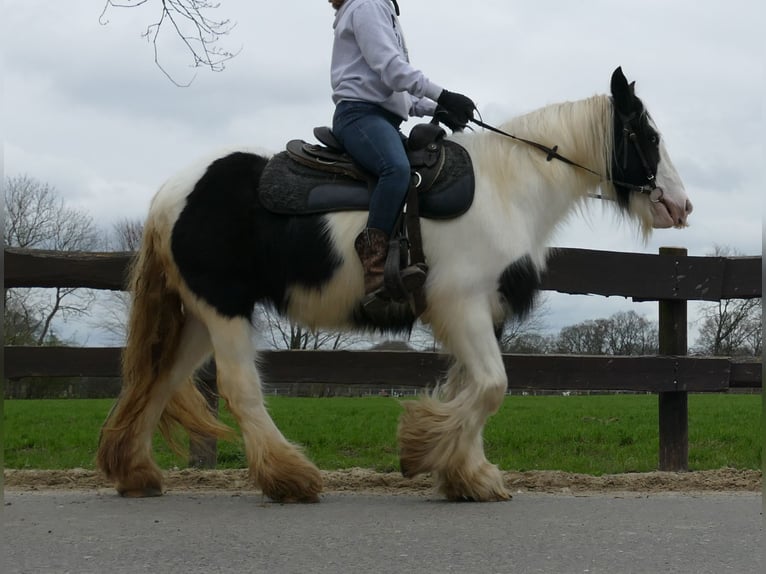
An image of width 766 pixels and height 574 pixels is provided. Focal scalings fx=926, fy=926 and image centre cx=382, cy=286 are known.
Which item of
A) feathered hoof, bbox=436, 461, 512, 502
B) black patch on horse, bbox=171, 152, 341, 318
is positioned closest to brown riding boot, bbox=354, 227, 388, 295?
black patch on horse, bbox=171, 152, 341, 318

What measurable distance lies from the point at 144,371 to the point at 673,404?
399 centimetres

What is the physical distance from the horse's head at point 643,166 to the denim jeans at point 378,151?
1.29m

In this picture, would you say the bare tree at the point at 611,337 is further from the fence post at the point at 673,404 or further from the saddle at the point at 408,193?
the saddle at the point at 408,193

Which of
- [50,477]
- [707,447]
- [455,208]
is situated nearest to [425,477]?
[455,208]

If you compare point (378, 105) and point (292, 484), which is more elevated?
point (378, 105)

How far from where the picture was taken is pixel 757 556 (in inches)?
146

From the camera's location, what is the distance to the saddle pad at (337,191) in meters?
5.12

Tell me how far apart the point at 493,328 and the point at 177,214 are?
1.90 m

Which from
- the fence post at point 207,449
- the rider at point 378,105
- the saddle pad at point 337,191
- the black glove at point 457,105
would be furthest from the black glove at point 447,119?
the fence post at point 207,449

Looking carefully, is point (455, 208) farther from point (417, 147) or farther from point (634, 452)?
point (634, 452)

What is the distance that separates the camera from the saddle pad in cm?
512

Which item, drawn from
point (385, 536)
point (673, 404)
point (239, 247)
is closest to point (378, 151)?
point (239, 247)

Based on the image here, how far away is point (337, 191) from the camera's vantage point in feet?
17.1

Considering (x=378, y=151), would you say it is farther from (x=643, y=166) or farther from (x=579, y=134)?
(x=643, y=166)
